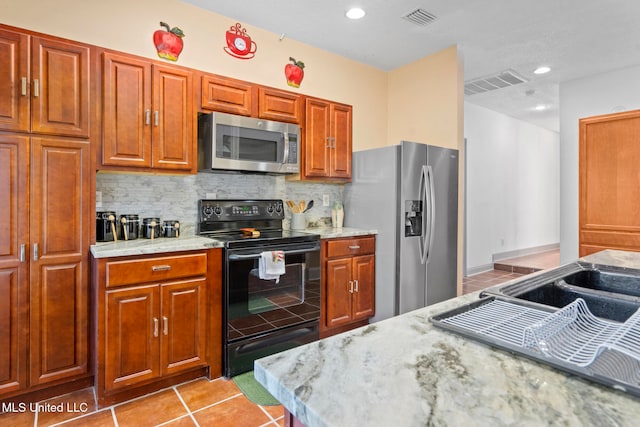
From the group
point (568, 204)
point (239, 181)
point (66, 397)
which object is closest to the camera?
point (66, 397)

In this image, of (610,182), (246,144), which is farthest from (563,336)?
(610,182)

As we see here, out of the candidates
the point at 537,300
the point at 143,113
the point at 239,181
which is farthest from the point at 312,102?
the point at 537,300

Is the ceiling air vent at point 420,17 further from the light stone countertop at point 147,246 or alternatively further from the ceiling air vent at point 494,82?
the light stone countertop at point 147,246

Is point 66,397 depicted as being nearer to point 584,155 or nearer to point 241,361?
point 241,361

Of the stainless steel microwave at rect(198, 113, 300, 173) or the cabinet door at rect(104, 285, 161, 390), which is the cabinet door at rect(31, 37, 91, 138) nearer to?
the stainless steel microwave at rect(198, 113, 300, 173)

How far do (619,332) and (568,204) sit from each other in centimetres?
458

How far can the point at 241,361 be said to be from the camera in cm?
247

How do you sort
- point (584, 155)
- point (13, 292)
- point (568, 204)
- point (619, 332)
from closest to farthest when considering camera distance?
1. point (619, 332)
2. point (13, 292)
3. point (584, 155)
4. point (568, 204)

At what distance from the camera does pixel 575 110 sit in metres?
4.53

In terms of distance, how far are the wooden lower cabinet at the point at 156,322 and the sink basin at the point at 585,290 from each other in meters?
1.79

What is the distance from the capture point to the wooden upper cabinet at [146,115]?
7.43 feet

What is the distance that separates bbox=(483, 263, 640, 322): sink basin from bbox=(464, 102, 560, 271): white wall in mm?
4079

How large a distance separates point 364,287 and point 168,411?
1.84m

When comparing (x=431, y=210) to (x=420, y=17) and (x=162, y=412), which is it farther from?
(x=162, y=412)
